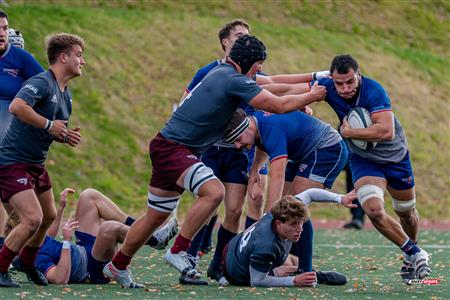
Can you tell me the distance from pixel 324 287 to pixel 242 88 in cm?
177

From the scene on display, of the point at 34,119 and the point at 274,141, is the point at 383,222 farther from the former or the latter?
the point at 34,119

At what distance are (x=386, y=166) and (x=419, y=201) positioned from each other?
15.0 meters

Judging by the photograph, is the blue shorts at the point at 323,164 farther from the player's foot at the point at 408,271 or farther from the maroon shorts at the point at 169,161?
the maroon shorts at the point at 169,161

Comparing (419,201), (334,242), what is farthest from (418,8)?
(334,242)

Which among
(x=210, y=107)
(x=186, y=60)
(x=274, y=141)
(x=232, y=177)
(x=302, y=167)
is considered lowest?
(x=232, y=177)

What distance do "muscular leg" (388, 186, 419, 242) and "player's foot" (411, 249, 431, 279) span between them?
2.57 ft

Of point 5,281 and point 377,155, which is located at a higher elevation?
point 377,155

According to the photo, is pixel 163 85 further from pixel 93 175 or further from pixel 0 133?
pixel 0 133

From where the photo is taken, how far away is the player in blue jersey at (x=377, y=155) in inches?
364

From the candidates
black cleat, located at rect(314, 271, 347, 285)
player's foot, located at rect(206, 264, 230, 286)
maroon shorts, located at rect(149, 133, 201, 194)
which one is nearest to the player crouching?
black cleat, located at rect(314, 271, 347, 285)

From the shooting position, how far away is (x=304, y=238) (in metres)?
9.49

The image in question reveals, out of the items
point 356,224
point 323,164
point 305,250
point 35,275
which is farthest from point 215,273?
point 356,224

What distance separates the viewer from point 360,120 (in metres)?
9.31

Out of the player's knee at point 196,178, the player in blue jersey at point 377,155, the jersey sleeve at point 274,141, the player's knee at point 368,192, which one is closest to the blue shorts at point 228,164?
the jersey sleeve at point 274,141
